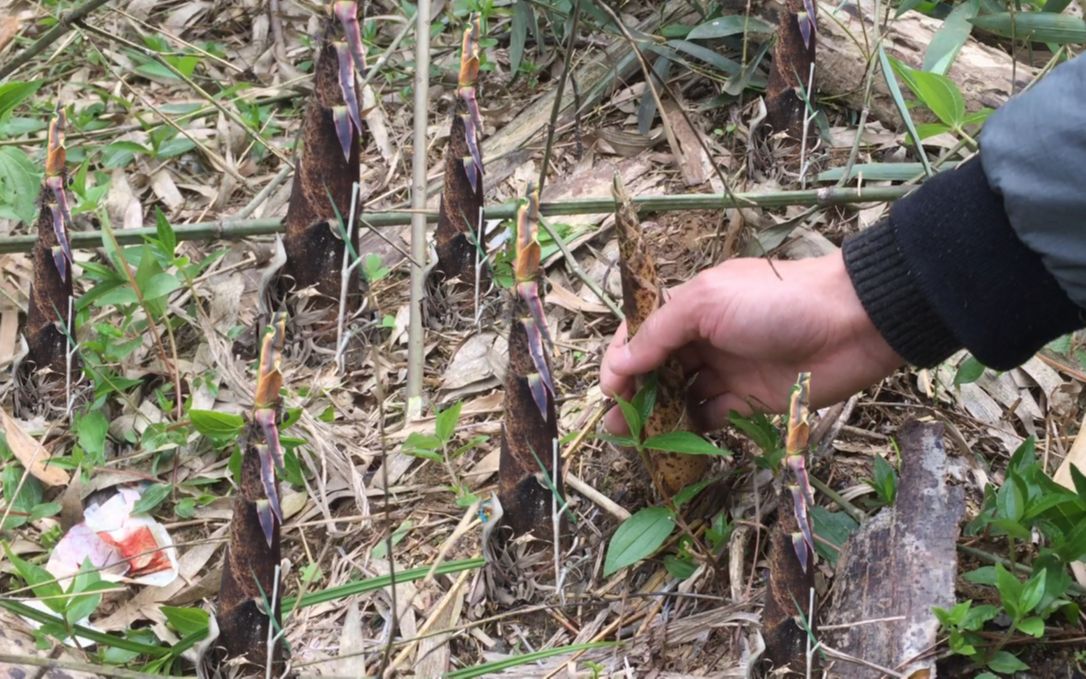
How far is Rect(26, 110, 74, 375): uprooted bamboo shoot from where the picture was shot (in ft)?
3.84

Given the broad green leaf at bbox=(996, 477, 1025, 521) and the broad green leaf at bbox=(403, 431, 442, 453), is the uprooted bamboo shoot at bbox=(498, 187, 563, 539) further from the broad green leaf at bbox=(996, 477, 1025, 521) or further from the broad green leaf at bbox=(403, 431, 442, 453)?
the broad green leaf at bbox=(996, 477, 1025, 521)

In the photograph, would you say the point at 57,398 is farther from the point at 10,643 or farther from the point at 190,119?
the point at 190,119

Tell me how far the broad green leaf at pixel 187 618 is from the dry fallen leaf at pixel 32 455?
0.40m

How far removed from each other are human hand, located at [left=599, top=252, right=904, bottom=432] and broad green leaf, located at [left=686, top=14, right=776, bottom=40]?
0.82 metres

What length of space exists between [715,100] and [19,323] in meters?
1.37

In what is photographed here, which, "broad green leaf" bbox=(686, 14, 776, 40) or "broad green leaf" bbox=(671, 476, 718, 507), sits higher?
"broad green leaf" bbox=(686, 14, 776, 40)

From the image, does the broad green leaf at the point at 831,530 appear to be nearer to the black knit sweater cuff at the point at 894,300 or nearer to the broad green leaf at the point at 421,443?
the black knit sweater cuff at the point at 894,300

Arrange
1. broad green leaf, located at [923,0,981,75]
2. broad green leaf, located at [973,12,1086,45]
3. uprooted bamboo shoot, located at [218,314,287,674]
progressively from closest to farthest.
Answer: uprooted bamboo shoot, located at [218,314,287,674]
broad green leaf, located at [973,12,1086,45]
broad green leaf, located at [923,0,981,75]

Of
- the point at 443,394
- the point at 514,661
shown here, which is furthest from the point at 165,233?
the point at 514,661

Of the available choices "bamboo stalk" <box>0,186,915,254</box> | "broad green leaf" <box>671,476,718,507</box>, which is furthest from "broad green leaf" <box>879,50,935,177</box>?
"broad green leaf" <box>671,476,718,507</box>

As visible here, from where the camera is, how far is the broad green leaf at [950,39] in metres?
1.93

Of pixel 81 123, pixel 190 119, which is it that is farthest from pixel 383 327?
pixel 81 123

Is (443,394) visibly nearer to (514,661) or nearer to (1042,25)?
(514,661)

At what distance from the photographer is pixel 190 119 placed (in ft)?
6.81
